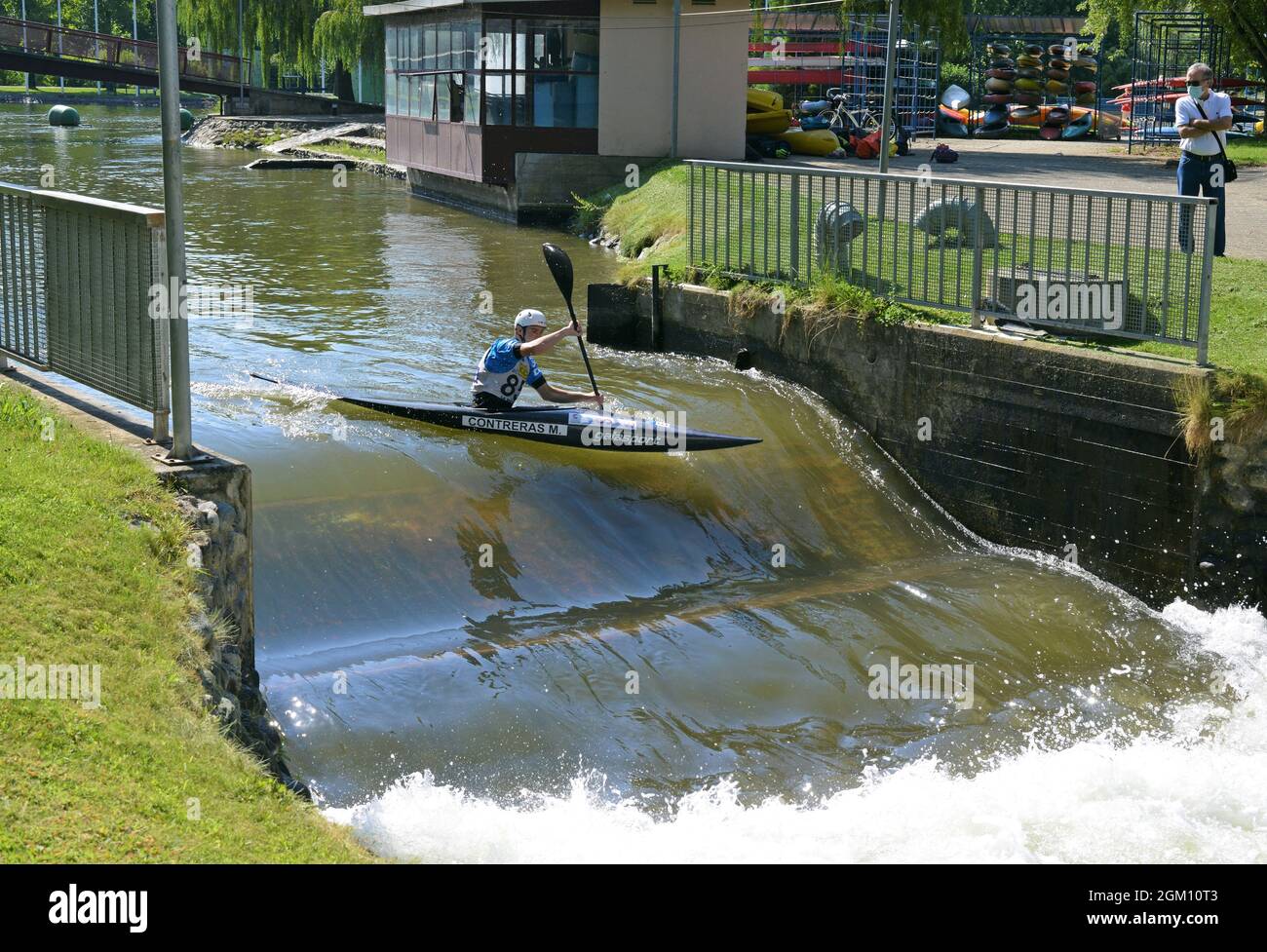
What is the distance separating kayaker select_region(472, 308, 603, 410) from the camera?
1278 cm

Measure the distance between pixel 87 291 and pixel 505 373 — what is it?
4.75m

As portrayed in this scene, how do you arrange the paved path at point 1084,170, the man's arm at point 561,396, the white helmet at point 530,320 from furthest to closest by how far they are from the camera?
the paved path at point 1084,170
the man's arm at point 561,396
the white helmet at point 530,320

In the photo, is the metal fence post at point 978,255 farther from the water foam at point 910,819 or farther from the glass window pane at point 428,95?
the glass window pane at point 428,95

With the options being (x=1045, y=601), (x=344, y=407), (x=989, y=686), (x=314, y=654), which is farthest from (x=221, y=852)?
(x=344, y=407)

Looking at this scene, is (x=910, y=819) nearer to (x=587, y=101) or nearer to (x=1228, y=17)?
(x=587, y=101)

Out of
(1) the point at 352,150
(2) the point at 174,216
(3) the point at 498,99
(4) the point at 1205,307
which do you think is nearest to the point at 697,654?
(2) the point at 174,216

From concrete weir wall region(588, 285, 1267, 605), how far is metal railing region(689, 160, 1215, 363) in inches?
18.3

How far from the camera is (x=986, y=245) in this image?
42.7 feet

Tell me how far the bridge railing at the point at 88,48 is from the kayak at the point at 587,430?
5068 cm

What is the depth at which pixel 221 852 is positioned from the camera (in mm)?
5070

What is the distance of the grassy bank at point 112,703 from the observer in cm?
504

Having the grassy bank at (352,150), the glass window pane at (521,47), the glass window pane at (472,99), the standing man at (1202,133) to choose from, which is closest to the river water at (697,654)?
the standing man at (1202,133)
